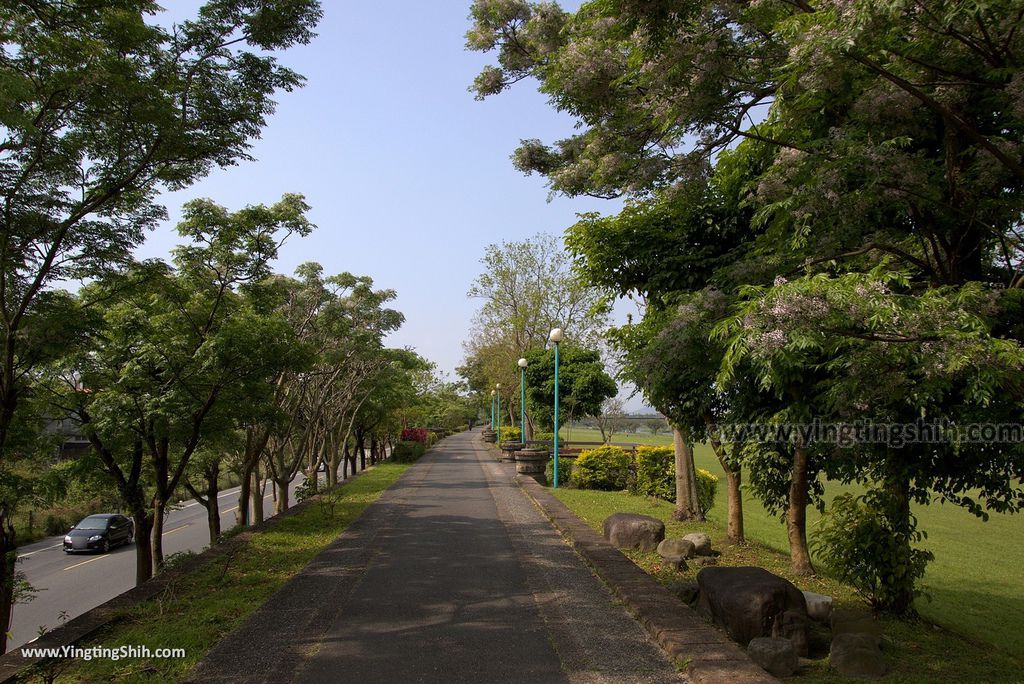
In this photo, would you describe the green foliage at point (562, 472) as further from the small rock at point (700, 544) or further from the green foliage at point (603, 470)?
the small rock at point (700, 544)

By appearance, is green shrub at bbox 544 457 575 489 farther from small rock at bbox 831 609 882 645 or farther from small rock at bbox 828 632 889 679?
small rock at bbox 828 632 889 679

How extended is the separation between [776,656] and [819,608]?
1.69 m

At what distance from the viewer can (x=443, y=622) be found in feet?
17.8

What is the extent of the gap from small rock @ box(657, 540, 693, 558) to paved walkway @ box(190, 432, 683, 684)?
1211 mm

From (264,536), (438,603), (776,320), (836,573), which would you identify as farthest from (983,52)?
(264,536)

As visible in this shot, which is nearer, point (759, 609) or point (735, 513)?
point (759, 609)

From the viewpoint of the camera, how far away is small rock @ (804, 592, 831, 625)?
5936 mm

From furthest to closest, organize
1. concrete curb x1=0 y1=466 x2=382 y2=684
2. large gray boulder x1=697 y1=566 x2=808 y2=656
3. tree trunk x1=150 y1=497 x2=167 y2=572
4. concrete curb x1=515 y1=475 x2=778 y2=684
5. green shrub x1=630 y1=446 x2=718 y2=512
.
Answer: green shrub x1=630 y1=446 x2=718 y2=512 → tree trunk x1=150 y1=497 x2=167 y2=572 → large gray boulder x1=697 y1=566 x2=808 y2=656 → concrete curb x1=0 y1=466 x2=382 y2=684 → concrete curb x1=515 y1=475 x2=778 y2=684

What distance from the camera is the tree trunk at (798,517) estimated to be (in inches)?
314

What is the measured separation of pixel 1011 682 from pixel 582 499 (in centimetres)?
935

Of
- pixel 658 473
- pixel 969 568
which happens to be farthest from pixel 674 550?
pixel 969 568

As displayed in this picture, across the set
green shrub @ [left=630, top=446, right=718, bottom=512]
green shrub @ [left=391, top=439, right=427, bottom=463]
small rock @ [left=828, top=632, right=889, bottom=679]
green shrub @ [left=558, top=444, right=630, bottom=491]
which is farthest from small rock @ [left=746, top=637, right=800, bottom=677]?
green shrub @ [left=391, top=439, right=427, bottom=463]

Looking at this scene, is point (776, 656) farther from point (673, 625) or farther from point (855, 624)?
point (855, 624)

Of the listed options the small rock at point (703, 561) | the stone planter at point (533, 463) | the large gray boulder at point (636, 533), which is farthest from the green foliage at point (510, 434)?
the small rock at point (703, 561)
